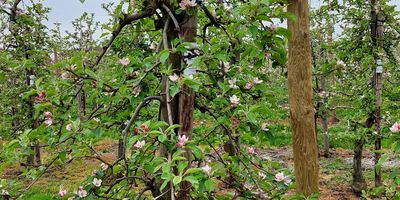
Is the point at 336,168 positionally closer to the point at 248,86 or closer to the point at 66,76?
the point at 248,86

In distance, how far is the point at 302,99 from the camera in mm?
2328

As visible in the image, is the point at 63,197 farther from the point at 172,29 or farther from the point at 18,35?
the point at 18,35

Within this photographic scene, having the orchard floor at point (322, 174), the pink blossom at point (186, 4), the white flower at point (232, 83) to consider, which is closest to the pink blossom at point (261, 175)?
the white flower at point (232, 83)

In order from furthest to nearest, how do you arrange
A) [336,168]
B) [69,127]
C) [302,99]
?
1. [336,168]
2. [302,99]
3. [69,127]

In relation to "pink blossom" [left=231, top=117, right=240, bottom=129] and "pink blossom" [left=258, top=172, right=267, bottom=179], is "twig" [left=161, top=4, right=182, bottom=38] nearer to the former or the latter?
"pink blossom" [left=231, top=117, right=240, bottom=129]

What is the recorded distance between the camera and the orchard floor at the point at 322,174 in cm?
610

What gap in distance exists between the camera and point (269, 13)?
1.41 m

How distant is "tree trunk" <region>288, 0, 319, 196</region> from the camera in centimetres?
227

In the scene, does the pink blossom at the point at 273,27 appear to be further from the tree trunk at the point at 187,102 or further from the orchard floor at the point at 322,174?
the orchard floor at the point at 322,174

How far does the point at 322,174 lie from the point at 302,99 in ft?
16.7

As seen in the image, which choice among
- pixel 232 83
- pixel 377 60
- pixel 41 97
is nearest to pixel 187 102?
pixel 232 83

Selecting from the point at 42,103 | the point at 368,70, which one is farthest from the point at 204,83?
the point at 368,70

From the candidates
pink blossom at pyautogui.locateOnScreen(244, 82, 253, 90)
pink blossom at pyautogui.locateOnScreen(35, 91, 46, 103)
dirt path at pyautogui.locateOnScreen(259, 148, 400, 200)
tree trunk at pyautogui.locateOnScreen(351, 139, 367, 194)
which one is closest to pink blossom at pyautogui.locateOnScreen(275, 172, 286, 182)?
pink blossom at pyautogui.locateOnScreen(244, 82, 253, 90)

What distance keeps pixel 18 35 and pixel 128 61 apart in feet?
20.7
